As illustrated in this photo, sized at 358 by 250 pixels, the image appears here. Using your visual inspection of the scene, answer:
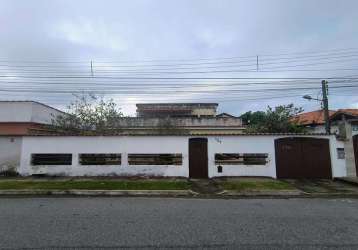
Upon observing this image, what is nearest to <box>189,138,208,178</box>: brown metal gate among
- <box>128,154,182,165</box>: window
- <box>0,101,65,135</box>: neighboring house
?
<box>128,154,182,165</box>: window

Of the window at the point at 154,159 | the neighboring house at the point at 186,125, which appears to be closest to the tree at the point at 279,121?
the neighboring house at the point at 186,125

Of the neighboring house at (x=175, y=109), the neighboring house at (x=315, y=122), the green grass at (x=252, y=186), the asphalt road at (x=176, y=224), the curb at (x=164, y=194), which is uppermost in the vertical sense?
the neighboring house at (x=175, y=109)

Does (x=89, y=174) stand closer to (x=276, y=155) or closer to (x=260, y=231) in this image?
(x=276, y=155)

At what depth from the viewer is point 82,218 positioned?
7.84 m

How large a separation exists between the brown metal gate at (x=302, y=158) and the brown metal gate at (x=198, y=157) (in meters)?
3.86

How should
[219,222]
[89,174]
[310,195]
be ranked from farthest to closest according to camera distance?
[89,174]
[310,195]
[219,222]

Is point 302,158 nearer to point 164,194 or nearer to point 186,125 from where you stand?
point 164,194

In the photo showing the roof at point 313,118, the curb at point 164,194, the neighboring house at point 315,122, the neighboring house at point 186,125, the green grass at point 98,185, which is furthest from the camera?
the roof at point 313,118

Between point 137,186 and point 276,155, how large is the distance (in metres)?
8.08

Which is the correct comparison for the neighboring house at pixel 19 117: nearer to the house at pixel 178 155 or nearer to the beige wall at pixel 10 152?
the beige wall at pixel 10 152

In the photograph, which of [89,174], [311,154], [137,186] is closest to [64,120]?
[89,174]

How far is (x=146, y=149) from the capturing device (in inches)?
707

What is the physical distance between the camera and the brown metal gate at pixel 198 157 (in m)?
17.7

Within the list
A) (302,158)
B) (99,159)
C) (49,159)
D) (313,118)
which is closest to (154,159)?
(99,159)
